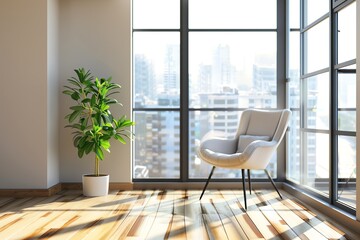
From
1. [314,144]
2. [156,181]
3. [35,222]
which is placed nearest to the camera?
[35,222]

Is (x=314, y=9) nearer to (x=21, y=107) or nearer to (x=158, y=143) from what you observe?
(x=158, y=143)

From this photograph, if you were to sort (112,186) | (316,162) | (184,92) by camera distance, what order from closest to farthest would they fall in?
(316,162) < (112,186) < (184,92)

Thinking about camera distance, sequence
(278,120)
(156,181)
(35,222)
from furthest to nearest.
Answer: (156,181) → (278,120) → (35,222)

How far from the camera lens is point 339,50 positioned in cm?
400

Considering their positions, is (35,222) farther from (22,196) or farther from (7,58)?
(7,58)

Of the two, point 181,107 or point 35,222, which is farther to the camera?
point 181,107

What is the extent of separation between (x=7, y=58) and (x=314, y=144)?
336cm

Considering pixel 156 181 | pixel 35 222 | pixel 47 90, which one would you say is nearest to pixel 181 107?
pixel 156 181

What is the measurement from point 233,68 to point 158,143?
4.27 ft

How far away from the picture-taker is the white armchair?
450 centimetres

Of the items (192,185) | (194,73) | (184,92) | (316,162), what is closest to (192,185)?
(192,185)

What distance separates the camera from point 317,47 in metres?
4.64

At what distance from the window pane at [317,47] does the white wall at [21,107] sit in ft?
9.35

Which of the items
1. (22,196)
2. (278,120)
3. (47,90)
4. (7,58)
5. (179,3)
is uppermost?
(179,3)
